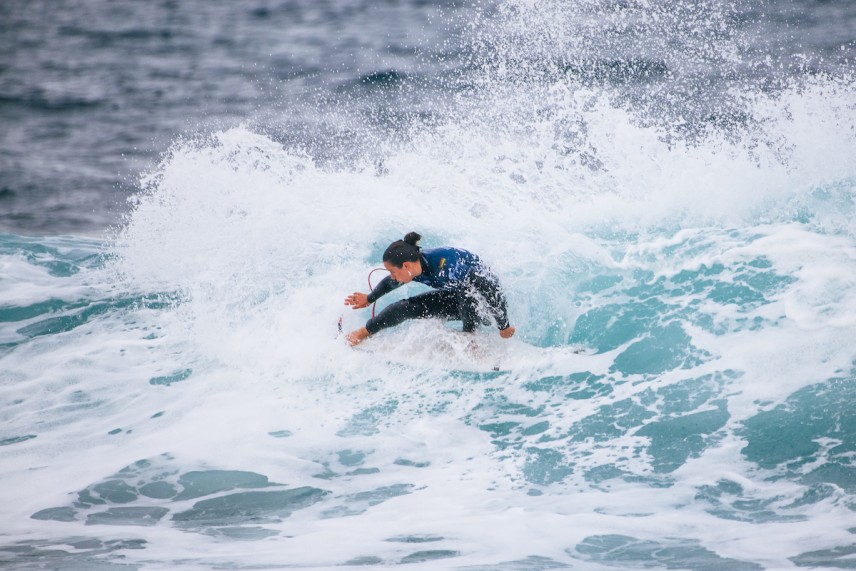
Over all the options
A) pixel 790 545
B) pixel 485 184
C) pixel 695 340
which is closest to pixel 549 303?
pixel 695 340

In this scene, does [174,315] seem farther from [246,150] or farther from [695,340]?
[695,340]

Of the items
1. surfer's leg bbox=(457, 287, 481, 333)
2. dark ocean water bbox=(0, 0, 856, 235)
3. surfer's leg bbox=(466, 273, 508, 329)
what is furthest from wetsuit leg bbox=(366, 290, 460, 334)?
dark ocean water bbox=(0, 0, 856, 235)

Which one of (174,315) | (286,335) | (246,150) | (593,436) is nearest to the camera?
(593,436)

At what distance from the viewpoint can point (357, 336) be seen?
6.88 meters

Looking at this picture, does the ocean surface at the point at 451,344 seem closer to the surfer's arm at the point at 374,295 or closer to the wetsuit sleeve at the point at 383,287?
the surfer's arm at the point at 374,295

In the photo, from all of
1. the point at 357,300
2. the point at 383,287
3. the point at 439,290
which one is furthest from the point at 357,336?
the point at 439,290

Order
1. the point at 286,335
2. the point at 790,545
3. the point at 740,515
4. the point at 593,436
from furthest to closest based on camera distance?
the point at 286,335
the point at 593,436
the point at 740,515
the point at 790,545

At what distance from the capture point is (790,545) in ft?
14.4

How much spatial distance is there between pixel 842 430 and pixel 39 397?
7.06 meters

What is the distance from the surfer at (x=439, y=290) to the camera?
6180 mm

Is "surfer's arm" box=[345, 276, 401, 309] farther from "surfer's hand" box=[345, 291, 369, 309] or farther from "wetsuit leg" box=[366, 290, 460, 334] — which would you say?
"wetsuit leg" box=[366, 290, 460, 334]

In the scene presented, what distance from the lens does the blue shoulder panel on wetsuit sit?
6.27 metres

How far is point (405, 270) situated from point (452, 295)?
2.38 feet

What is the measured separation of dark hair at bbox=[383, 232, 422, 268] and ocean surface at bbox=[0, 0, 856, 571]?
3.22 feet
